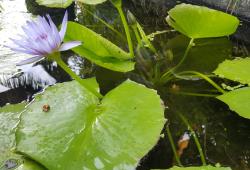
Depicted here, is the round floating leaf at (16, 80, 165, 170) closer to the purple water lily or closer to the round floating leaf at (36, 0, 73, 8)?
the purple water lily

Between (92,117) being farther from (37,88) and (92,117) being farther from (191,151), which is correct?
(37,88)

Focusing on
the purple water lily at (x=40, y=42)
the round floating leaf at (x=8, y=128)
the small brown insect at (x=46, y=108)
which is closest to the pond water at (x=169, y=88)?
the round floating leaf at (x=8, y=128)

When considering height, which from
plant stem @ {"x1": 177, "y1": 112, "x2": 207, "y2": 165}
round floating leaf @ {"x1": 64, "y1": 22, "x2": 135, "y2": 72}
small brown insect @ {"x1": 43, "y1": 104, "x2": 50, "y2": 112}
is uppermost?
round floating leaf @ {"x1": 64, "y1": 22, "x2": 135, "y2": 72}

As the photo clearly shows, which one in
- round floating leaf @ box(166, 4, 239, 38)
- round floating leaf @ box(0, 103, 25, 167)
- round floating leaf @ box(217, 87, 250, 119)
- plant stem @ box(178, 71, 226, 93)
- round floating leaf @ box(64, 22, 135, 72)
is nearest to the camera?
round floating leaf @ box(0, 103, 25, 167)

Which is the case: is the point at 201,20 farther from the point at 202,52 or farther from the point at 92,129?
the point at 92,129

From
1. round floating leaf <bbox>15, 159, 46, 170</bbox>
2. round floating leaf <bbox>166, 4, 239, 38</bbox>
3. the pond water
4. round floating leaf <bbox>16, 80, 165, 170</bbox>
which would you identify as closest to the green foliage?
the pond water

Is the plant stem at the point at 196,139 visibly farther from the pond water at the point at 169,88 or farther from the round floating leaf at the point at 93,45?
the round floating leaf at the point at 93,45
